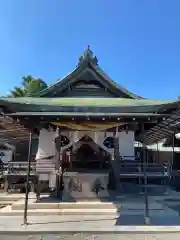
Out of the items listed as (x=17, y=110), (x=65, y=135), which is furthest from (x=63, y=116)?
(x=65, y=135)

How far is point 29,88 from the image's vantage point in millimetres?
26047

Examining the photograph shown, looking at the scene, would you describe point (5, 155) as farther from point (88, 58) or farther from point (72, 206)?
point (72, 206)

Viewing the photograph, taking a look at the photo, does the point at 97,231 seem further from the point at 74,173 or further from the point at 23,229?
the point at 74,173

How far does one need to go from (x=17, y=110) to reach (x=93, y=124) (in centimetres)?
253

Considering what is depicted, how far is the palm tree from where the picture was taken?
25.8 m

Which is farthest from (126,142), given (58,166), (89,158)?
(58,166)

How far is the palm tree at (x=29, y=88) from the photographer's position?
1016 inches

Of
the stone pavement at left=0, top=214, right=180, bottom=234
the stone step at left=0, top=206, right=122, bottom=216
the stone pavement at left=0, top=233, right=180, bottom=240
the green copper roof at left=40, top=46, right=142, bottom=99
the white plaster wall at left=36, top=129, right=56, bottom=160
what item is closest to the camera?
the stone pavement at left=0, top=233, right=180, bottom=240

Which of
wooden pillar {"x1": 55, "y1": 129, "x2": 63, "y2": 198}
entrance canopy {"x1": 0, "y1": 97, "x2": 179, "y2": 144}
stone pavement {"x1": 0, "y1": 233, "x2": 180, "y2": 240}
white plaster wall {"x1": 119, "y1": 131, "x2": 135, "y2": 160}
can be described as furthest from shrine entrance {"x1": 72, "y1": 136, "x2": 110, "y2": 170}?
stone pavement {"x1": 0, "y1": 233, "x2": 180, "y2": 240}

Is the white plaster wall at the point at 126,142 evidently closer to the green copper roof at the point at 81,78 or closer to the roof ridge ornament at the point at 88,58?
the green copper roof at the point at 81,78

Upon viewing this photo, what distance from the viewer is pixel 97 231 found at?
531 centimetres

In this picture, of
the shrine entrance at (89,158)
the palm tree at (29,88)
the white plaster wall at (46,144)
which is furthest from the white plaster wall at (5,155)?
the white plaster wall at (46,144)

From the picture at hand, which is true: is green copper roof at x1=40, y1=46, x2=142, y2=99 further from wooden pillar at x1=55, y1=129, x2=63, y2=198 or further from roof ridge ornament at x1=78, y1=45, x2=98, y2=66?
wooden pillar at x1=55, y1=129, x2=63, y2=198

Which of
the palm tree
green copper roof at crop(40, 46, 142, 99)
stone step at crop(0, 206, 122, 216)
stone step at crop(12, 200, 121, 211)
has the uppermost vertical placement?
the palm tree
